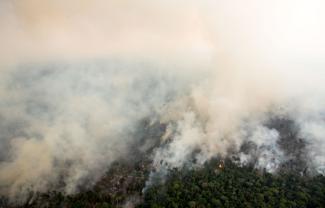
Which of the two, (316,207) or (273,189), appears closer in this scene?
(316,207)

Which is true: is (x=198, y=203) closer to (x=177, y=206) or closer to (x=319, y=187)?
(x=177, y=206)

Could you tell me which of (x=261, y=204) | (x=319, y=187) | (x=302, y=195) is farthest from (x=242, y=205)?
(x=319, y=187)

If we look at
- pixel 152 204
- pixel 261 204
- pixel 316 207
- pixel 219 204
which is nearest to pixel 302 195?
pixel 316 207

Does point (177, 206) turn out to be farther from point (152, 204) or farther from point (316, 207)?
point (316, 207)

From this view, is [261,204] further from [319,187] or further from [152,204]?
[152,204]

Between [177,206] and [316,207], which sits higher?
[177,206]

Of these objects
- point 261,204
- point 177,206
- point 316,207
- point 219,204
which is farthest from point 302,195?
point 177,206

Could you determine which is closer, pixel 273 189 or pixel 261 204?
pixel 261 204
